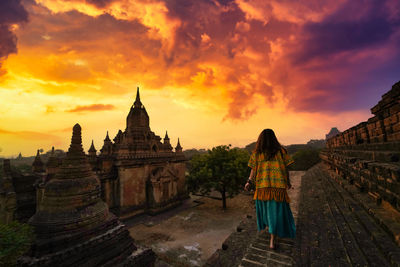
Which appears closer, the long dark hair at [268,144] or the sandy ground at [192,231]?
the long dark hair at [268,144]

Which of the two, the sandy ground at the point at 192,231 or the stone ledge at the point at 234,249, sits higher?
the stone ledge at the point at 234,249

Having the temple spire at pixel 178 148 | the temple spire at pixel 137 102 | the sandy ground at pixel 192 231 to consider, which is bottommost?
the sandy ground at pixel 192 231

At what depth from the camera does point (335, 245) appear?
3195mm

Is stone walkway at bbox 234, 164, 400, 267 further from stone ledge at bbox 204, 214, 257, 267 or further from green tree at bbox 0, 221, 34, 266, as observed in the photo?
green tree at bbox 0, 221, 34, 266

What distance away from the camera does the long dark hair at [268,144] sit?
3.60m

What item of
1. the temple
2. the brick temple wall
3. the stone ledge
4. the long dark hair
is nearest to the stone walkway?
the stone ledge

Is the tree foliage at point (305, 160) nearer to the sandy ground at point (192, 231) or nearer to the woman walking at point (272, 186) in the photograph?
the sandy ground at point (192, 231)

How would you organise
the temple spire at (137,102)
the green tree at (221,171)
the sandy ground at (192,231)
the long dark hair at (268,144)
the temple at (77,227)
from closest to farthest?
the long dark hair at (268,144), the temple at (77,227), the sandy ground at (192,231), the green tree at (221,171), the temple spire at (137,102)

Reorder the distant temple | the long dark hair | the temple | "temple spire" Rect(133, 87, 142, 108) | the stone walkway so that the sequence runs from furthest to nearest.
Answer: "temple spire" Rect(133, 87, 142, 108) → the distant temple → the temple → the long dark hair → the stone walkway

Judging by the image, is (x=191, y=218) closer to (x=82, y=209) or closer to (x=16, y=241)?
(x=82, y=209)

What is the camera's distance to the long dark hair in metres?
3.60

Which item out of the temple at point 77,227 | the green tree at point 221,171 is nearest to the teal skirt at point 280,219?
the temple at point 77,227

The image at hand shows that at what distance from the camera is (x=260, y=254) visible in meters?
3.27

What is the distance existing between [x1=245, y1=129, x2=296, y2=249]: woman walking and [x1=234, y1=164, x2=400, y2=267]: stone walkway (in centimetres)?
28
